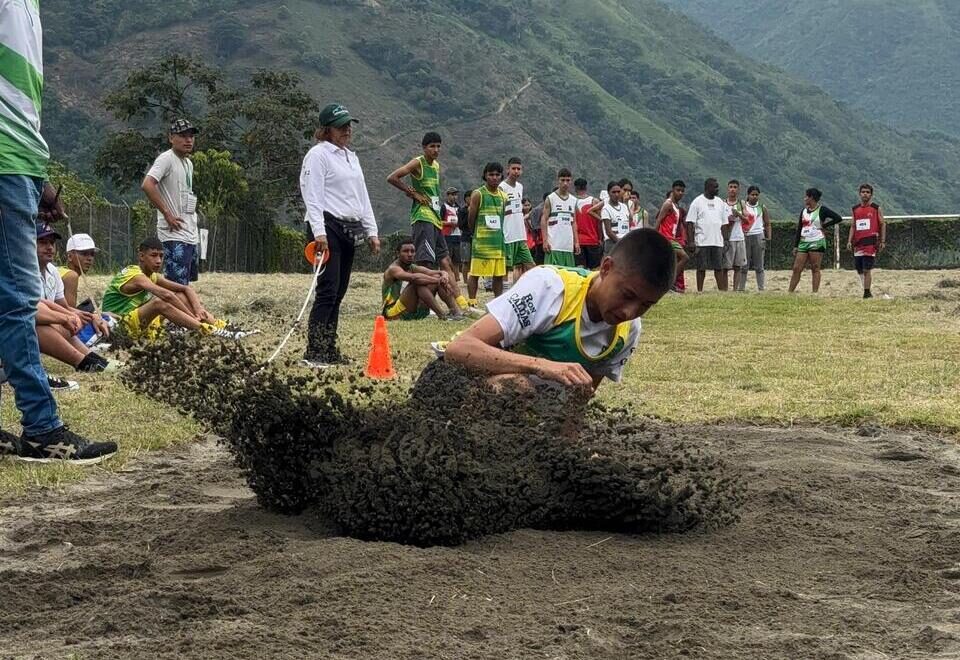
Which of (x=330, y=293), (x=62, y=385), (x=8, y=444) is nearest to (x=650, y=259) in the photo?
(x=8, y=444)

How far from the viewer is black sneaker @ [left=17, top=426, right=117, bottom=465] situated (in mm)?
5742

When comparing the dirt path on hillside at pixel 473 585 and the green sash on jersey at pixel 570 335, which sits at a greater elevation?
the green sash on jersey at pixel 570 335

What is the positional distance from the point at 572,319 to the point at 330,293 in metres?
4.80

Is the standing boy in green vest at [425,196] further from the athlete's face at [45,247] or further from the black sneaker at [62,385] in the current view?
the black sneaker at [62,385]

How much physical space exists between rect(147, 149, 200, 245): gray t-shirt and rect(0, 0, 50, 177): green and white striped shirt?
5035mm

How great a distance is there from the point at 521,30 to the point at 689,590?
119502mm

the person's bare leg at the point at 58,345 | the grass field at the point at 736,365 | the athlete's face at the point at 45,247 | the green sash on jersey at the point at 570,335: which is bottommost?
the grass field at the point at 736,365

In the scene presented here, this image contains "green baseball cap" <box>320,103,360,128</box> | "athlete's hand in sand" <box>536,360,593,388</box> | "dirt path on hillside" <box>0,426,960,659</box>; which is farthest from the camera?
"green baseball cap" <box>320,103,360,128</box>

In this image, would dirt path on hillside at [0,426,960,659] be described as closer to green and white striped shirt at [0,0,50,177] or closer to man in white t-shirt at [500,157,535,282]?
green and white striped shirt at [0,0,50,177]

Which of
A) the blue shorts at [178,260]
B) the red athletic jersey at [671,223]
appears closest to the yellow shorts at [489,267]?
the red athletic jersey at [671,223]

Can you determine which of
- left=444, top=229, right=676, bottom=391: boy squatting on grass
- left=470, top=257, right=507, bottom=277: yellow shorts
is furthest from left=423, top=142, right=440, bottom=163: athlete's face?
left=444, top=229, right=676, bottom=391: boy squatting on grass

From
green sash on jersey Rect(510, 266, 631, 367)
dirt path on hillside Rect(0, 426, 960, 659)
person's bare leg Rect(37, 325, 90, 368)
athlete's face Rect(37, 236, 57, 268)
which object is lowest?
dirt path on hillside Rect(0, 426, 960, 659)

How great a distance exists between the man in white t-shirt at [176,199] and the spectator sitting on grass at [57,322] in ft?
4.93

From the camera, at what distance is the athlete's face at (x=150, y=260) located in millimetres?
10578
